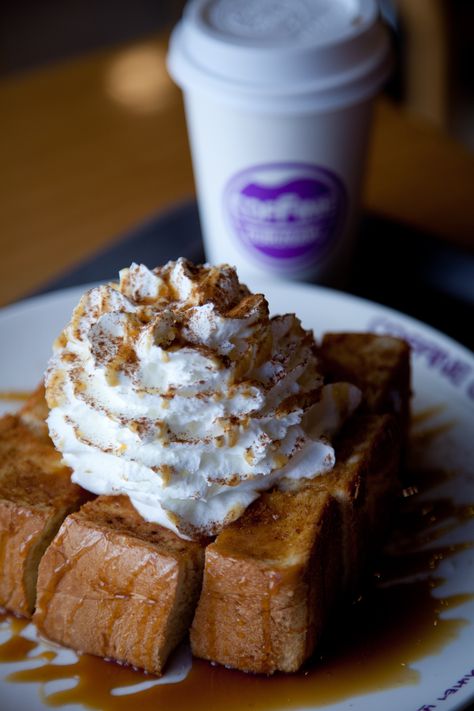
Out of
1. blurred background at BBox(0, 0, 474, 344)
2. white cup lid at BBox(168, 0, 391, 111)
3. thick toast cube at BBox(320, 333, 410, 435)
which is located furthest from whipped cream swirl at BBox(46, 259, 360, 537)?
blurred background at BBox(0, 0, 474, 344)

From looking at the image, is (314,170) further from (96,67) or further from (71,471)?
(96,67)

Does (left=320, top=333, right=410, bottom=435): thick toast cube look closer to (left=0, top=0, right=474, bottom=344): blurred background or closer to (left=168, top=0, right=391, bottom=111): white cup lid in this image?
(left=0, top=0, right=474, bottom=344): blurred background

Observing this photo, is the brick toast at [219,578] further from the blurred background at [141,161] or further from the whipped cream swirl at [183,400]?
the blurred background at [141,161]

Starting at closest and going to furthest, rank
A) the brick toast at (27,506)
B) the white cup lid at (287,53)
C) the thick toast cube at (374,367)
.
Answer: the brick toast at (27,506)
the thick toast cube at (374,367)
the white cup lid at (287,53)

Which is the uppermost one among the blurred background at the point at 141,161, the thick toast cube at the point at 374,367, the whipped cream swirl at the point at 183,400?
the whipped cream swirl at the point at 183,400

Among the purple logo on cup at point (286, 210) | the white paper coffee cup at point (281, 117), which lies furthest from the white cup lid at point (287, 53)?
the purple logo on cup at point (286, 210)
